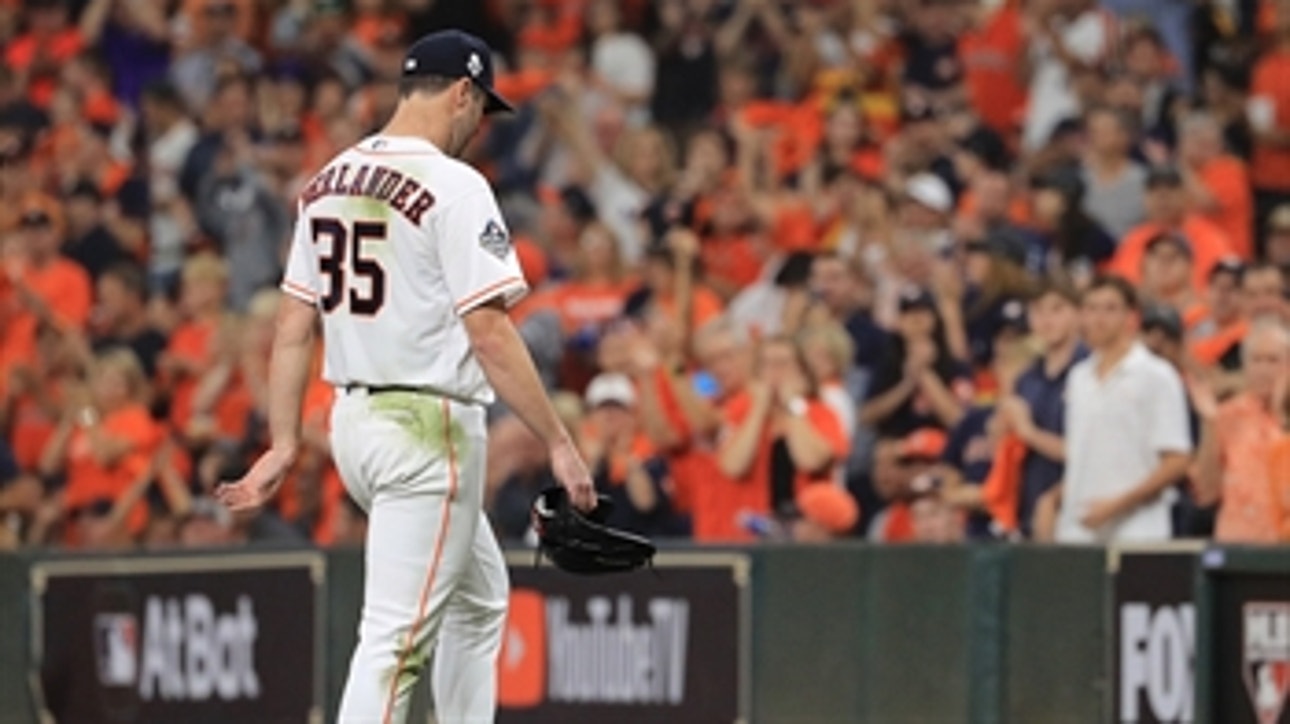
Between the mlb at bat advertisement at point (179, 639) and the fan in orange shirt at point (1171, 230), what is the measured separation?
4.21 metres

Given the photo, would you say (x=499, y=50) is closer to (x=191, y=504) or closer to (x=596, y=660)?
(x=191, y=504)

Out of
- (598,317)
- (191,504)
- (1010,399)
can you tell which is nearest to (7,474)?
(191,504)

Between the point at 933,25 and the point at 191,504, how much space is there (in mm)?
5834

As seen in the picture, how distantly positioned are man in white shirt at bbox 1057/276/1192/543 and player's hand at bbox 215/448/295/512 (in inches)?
185

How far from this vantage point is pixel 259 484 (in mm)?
8531

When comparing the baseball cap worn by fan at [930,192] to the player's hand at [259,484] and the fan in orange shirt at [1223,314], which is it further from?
the player's hand at [259,484]

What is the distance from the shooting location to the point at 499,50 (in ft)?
69.4

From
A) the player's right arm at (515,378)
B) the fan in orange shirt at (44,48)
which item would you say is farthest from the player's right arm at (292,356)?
the fan in orange shirt at (44,48)

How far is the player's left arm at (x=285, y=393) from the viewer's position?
856 cm

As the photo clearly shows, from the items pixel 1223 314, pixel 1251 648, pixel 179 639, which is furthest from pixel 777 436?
pixel 1251 648

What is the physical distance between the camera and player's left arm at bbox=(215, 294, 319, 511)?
28.1 feet

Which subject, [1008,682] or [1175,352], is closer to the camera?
[1008,682]

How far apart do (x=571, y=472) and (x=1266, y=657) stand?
352 cm

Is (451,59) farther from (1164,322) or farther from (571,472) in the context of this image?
(1164,322)
